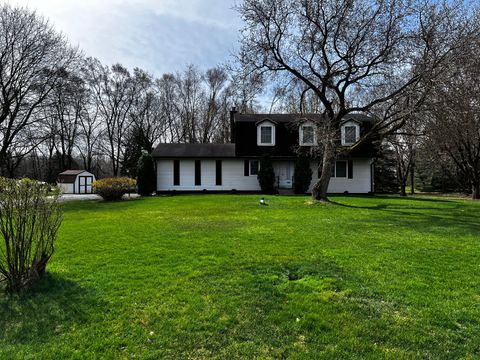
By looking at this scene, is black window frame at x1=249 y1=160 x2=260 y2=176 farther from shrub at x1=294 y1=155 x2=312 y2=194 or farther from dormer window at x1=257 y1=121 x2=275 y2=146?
shrub at x1=294 y1=155 x2=312 y2=194

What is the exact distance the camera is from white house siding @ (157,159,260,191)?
2442cm

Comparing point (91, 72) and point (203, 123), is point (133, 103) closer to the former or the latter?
point (91, 72)

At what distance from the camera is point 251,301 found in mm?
3854

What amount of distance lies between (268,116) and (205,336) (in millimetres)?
23620

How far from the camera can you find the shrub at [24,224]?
4160 mm

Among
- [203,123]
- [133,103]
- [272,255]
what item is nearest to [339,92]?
[272,255]

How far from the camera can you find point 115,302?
3885mm

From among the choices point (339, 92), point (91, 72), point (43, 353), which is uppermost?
point (91, 72)

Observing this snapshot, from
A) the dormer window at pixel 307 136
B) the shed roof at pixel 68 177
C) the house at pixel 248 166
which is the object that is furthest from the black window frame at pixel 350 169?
the shed roof at pixel 68 177

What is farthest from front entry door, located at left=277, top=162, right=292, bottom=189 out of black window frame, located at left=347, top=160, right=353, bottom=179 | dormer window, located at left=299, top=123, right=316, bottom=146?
black window frame, located at left=347, top=160, right=353, bottom=179

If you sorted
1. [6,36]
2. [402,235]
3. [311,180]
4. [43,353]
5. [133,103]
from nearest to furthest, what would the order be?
[43,353]
[402,235]
[6,36]
[311,180]
[133,103]

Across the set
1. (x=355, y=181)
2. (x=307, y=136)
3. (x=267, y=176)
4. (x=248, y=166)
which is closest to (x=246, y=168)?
(x=248, y=166)

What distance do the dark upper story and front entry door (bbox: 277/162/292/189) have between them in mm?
1065

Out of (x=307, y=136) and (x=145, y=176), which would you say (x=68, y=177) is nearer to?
(x=145, y=176)
